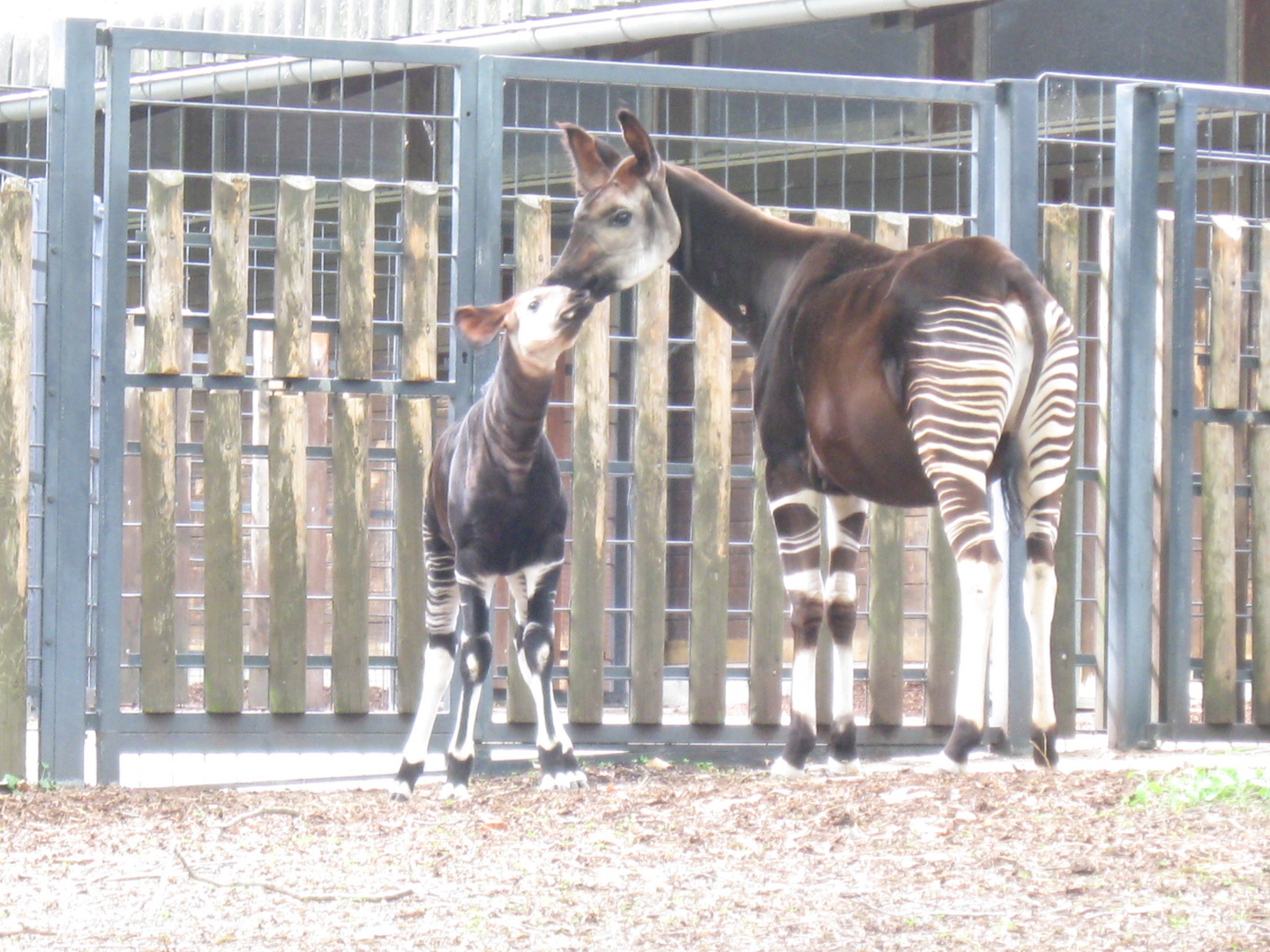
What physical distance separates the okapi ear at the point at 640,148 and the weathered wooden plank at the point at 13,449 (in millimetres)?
2123

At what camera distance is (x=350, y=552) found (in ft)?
21.2

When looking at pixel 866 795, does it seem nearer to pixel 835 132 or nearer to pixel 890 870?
pixel 890 870

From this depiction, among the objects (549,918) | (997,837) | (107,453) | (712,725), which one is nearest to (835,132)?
(712,725)

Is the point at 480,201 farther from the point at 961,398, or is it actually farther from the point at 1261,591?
the point at 1261,591

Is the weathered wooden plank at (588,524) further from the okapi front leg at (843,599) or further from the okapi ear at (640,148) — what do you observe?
the okapi front leg at (843,599)

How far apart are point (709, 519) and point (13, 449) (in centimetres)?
255

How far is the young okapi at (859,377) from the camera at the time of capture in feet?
17.2

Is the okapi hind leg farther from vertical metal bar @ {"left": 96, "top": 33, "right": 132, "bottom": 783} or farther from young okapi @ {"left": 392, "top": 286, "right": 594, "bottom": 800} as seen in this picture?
vertical metal bar @ {"left": 96, "top": 33, "right": 132, "bottom": 783}

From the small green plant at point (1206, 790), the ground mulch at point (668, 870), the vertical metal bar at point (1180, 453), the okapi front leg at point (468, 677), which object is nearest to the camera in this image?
the ground mulch at point (668, 870)

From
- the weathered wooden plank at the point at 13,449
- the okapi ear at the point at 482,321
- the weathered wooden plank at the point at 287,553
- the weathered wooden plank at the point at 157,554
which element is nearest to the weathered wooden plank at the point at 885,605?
the okapi ear at the point at 482,321

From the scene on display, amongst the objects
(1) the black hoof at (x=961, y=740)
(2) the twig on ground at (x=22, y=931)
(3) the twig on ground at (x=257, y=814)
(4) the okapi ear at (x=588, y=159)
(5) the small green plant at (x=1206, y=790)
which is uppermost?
(4) the okapi ear at (x=588, y=159)

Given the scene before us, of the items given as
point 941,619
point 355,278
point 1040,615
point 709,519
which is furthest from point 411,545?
point 1040,615

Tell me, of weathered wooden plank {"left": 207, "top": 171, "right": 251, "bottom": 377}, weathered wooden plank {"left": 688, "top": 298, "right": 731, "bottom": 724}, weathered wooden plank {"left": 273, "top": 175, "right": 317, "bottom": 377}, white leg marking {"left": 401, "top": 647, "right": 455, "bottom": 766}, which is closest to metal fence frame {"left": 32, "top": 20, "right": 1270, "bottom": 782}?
weathered wooden plank {"left": 688, "top": 298, "right": 731, "bottom": 724}

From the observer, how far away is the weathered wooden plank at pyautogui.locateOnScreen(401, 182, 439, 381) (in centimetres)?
651
